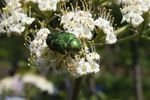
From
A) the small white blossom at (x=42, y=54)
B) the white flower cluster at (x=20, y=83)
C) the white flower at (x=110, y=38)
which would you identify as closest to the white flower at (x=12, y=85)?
the white flower cluster at (x=20, y=83)

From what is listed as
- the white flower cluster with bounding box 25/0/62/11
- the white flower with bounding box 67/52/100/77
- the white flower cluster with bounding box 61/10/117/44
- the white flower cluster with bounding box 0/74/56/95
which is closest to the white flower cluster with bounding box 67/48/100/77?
the white flower with bounding box 67/52/100/77

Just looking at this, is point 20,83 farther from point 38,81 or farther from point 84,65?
point 84,65

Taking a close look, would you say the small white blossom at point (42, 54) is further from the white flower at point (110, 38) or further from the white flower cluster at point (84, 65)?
the white flower at point (110, 38)

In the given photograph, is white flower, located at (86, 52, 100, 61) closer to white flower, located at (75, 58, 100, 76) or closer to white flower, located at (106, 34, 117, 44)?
white flower, located at (75, 58, 100, 76)

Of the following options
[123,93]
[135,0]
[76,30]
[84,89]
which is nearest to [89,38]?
[76,30]

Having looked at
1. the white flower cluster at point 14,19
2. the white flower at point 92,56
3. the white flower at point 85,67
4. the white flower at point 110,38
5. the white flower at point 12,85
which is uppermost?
the white flower at point 12,85

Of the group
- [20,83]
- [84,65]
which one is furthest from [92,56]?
[20,83]

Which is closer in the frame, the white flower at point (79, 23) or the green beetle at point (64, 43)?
the green beetle at point (64, 43)
